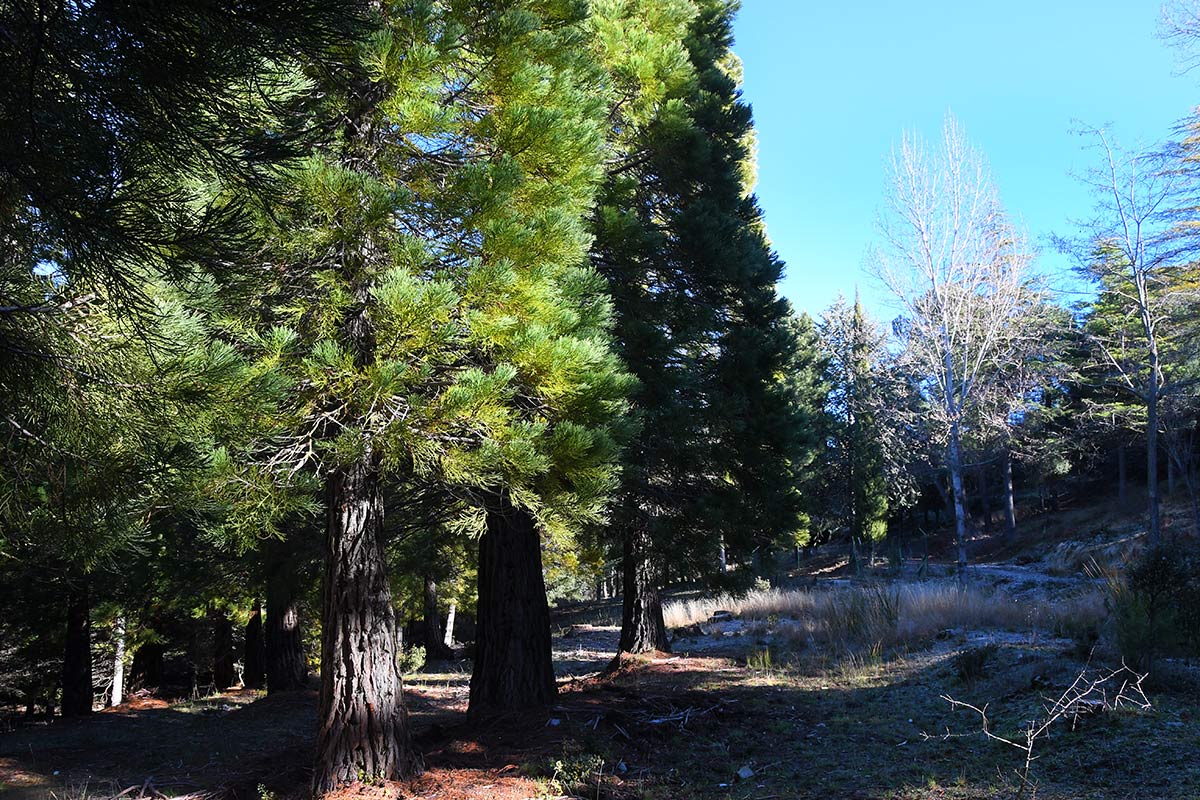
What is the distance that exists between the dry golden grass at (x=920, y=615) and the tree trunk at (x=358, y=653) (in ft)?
18.8

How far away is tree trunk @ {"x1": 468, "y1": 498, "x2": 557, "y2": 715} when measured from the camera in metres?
6.54

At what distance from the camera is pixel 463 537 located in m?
8.59

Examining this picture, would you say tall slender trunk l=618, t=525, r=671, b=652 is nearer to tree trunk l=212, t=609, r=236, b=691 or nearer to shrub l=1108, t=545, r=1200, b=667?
shrub l=1108, t=545, r=1200, b=667

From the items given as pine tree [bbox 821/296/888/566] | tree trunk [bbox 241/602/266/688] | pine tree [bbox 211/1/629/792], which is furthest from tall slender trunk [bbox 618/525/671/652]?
pine tree [bbox 821/296/888/566]

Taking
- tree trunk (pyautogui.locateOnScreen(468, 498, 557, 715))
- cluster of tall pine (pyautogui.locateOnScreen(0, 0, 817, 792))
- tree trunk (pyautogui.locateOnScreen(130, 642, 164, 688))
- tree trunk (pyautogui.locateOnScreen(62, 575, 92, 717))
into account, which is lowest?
tree trunk (pyautogui.locateOnScreen(130, 642, 164, 688))

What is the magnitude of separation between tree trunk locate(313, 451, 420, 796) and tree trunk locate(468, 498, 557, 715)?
164cm

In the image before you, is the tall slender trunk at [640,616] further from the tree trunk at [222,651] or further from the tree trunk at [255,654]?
the tree trunk at [222,651]

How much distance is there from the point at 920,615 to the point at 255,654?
42.3 ft

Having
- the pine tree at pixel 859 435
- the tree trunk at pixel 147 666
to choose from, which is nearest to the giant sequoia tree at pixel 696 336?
the tree trunk at pixel 147 666

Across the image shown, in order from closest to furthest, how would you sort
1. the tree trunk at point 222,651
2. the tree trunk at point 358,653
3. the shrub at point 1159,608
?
the tree trunk at point 358,653 → the shrub at point 1159,608 → the tree trunk at point 222,651

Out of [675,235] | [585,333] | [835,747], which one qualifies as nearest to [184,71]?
[585,333]

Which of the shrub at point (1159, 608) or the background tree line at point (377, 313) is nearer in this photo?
the background tree line at point (377, 313)

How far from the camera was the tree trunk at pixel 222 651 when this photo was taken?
1516 centimetres

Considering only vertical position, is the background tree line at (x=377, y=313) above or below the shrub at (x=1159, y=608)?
above
